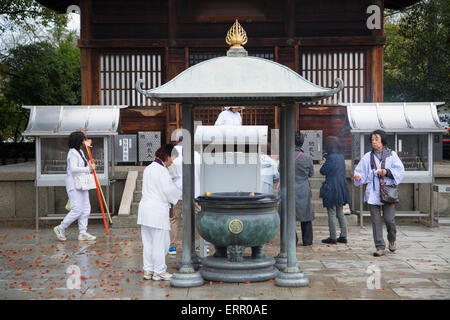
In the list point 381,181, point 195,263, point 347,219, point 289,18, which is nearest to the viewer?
point 195,263

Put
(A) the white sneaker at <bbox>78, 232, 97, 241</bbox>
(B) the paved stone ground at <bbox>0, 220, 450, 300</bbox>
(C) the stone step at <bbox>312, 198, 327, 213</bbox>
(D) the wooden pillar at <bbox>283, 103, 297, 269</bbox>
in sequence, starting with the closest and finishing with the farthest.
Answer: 1. (B) the paved stone ground at <bbox>0, 220, 450, 300</bbox>
2. (D) the wooden pillar at <bbox>283, 103, 297, 269</bbox>
3. (A) the white sneaker at <bbox>78, 232, 97, 241</bbox>
4. (C) the stone step at <bbox>312, 198, 327, 213</bbox>

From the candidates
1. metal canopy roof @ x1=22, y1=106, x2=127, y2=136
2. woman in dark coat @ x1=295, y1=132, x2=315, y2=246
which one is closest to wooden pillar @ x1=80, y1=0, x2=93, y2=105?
metal canopy roof @ x1=22, y1=106, x2=127, y2=136

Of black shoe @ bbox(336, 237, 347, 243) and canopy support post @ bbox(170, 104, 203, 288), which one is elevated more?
canopy support post @ bbox(170, 104, 203, 288)

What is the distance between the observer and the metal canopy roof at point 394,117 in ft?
40.4

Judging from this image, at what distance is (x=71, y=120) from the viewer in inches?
498

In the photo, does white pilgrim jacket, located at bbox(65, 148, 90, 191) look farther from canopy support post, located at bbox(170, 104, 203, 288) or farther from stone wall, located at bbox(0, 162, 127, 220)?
canopy support post, located at bbox(170, 104, 203, 288)

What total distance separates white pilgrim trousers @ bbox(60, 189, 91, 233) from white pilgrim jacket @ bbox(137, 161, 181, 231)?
3.64 m

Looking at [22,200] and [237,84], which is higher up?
[237,84]

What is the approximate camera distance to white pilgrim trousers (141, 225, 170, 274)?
771 centimetres

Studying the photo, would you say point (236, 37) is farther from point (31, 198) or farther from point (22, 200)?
point (22, 200)

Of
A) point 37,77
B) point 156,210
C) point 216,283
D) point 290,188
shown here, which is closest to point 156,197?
point 156,210

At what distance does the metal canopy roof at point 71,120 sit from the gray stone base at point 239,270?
556 cm

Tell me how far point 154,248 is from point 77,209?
3671mm

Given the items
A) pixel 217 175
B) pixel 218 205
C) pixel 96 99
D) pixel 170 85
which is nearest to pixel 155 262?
pixel 218 205
